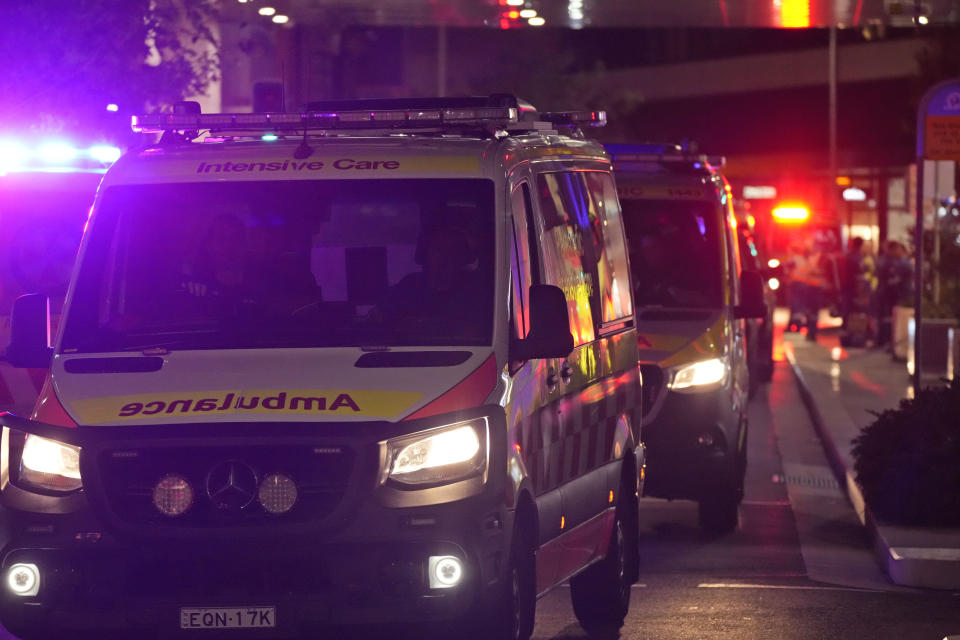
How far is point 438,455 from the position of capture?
718 centimetres

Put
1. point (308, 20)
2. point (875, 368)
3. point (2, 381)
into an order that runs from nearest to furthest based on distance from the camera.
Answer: point (2, 381) < point (308, 20) < point (875, 368)

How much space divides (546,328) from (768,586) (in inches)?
155

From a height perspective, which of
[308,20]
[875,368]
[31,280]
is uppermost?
[308,20]

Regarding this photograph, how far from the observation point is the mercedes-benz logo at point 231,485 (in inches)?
280

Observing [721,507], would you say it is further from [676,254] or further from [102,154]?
[102,154]

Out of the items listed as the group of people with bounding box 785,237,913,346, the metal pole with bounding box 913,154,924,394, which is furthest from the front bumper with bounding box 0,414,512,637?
the group of people with bounding box 785,237,913,346

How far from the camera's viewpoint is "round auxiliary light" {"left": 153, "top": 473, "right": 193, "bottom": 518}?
7164 millimetres

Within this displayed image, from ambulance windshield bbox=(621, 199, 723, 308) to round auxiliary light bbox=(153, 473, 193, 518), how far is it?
6983 mm

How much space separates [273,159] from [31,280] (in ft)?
16.8

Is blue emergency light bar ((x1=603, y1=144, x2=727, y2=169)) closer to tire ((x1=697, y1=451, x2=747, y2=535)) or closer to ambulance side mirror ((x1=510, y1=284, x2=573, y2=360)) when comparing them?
tire ((x1=697, y1=451, x2=747, y2=535))

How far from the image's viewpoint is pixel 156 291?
820cm

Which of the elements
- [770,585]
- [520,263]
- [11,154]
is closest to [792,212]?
[11,154]

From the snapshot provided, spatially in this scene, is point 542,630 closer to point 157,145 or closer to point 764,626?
point 764,626

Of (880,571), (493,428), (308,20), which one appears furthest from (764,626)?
(308,20)
